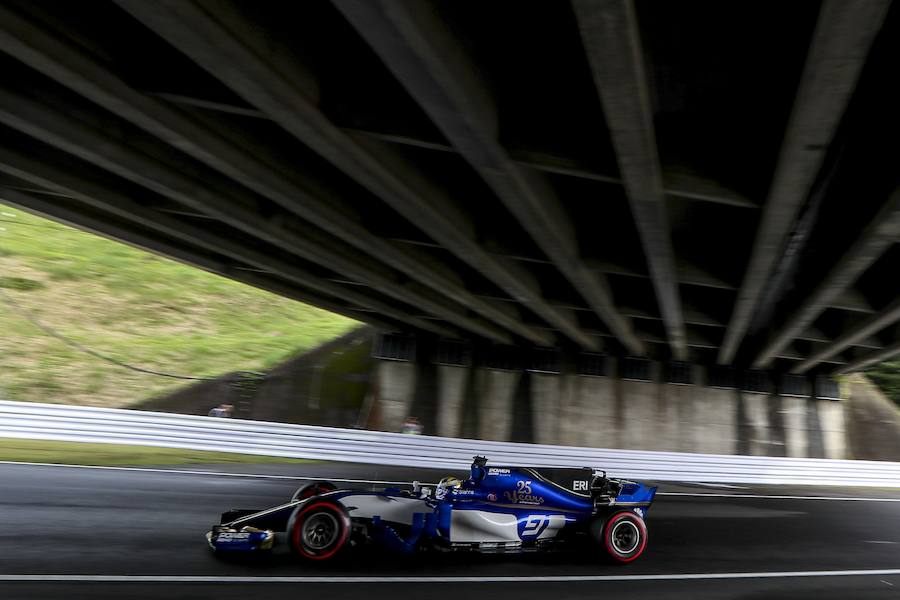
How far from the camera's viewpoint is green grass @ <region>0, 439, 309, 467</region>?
12078mm

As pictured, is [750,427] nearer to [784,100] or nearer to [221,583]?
[784,100]

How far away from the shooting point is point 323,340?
2805cm

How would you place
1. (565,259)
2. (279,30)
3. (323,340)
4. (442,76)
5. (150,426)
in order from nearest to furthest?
1. (442,76)
2. (279,30)
3. (565,259)
4. (150,426)
5. (323,340)

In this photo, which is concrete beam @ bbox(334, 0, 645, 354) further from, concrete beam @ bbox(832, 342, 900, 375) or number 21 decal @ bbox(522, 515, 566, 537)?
concrete beam @ bbox(832, 342, 900, 375)

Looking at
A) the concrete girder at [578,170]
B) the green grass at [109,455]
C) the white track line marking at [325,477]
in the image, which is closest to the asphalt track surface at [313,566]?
the white track line marking at [325,477]

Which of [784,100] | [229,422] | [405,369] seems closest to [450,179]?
[784,100]

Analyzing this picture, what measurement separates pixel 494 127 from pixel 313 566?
4.47 metres

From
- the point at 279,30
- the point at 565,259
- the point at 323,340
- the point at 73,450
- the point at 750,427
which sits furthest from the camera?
the point at 323,340

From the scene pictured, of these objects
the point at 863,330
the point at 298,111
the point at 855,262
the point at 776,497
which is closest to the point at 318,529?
the point at 298,111

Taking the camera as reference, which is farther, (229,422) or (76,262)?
(76,262)

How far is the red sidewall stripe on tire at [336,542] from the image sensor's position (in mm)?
6434

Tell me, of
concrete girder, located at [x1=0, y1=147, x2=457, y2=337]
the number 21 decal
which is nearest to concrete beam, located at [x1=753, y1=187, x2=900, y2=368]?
the number 21 decal

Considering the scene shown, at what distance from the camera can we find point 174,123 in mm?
6754

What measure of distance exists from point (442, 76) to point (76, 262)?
2851 cm
